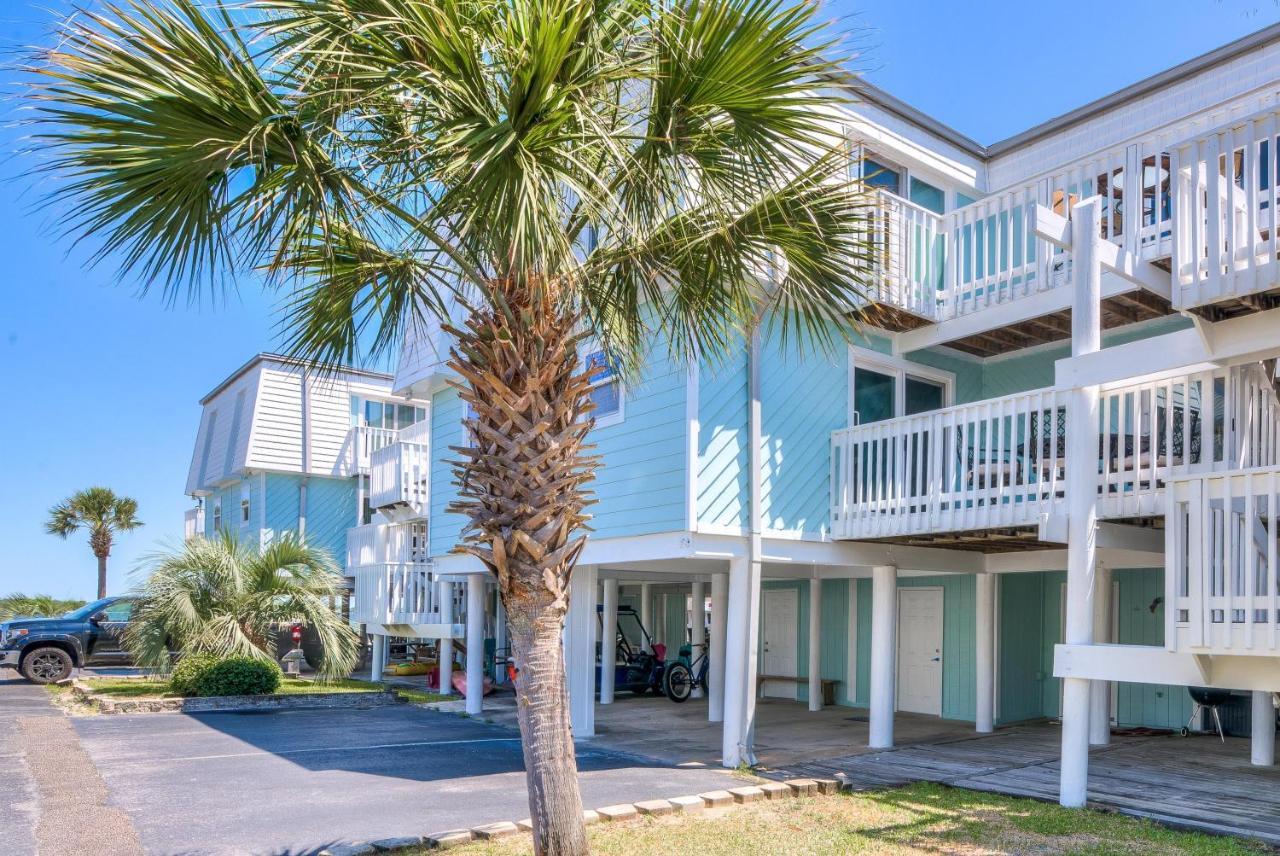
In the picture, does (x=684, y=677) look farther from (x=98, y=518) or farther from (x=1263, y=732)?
(x=98, y=518)

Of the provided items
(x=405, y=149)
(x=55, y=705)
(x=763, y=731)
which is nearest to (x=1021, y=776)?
(x=763, y=731)

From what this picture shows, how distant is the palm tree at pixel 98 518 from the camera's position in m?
36.0

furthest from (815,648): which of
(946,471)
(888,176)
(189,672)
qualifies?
(189,672)

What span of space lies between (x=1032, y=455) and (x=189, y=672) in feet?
40.1

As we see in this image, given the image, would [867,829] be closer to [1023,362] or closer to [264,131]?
[264,131]

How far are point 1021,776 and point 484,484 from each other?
6.72 meters

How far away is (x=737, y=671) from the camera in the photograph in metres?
10.7

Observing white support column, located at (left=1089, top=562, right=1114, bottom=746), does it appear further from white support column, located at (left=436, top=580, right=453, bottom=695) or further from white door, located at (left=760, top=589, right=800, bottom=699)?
white support column, located at (left=436, top=580, right=453, bottom=695)

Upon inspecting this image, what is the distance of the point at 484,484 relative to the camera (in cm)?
629

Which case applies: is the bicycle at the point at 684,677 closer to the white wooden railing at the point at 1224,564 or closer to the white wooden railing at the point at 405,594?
the white wooden railing at the point at 405,594

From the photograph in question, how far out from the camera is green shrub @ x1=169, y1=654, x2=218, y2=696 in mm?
15066

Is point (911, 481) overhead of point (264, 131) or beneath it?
beneath

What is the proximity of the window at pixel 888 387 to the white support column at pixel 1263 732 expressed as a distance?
4.65 metres

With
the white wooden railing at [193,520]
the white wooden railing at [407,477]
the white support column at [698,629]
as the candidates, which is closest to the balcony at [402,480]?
the white wooden railing at [407,477]
